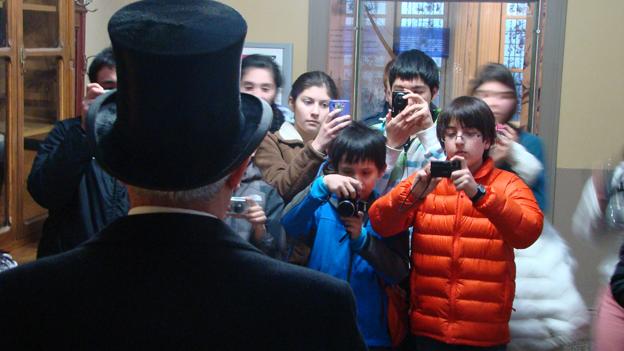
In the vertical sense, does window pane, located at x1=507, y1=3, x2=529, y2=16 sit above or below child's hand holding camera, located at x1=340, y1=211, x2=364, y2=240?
above

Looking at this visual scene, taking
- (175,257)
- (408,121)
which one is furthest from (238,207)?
(175,257)

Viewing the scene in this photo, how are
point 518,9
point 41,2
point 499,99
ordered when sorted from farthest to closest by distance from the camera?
point 518,9
point 41,2
point 499,99

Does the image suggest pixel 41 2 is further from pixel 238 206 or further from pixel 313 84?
pixel 238 206

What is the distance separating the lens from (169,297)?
120 centimetres

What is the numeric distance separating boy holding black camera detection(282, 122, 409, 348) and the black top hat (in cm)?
140

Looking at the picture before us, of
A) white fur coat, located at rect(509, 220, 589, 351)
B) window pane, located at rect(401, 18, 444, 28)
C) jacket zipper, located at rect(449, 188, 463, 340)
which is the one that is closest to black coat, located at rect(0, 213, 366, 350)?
jacket zipper, located at rect(449, 188, 463, 340)

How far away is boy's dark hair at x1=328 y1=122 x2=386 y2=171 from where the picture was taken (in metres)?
Result: 2.79

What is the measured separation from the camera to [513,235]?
258 cm

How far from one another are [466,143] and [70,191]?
1.27 metres

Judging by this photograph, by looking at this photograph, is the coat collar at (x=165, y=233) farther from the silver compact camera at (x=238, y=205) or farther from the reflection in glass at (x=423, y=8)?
the reflection in glass at (x=423, y=8)

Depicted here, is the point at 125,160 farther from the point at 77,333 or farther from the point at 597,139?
the point at 597,139

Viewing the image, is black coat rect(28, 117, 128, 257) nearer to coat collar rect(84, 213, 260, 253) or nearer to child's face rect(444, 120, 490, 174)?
child's face rect(444, 120, 490, 174)

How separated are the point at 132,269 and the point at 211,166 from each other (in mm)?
190

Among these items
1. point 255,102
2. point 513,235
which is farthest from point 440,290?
point 255,102
